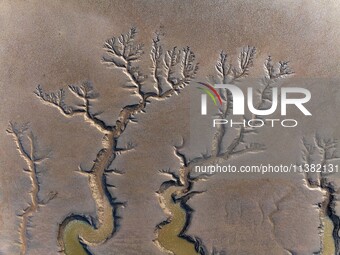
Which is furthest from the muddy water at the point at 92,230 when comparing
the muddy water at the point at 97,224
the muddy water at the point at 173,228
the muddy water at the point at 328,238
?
the muddy water at the point at 328,238

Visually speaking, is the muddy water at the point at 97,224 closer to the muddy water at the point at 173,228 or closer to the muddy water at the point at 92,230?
the muddy water at the point at 92,230

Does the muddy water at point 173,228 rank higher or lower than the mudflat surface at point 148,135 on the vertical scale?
lower

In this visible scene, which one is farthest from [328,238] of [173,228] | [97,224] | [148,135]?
[97,224]

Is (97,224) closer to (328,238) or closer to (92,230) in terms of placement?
(92,230)

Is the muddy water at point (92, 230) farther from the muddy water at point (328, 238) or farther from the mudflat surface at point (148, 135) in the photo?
the muddy water at point (328, 238)

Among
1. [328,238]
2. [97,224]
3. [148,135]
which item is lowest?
[328,238]

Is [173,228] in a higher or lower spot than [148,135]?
lower

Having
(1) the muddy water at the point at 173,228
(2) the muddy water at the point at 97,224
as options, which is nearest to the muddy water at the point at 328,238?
(1) the muddy water at the point at 173,228

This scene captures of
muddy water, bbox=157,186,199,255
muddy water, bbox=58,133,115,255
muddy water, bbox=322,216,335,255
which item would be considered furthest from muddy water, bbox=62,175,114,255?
muddy water, bbox=322,216,335,255

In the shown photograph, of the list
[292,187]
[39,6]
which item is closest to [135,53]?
[39,6]
